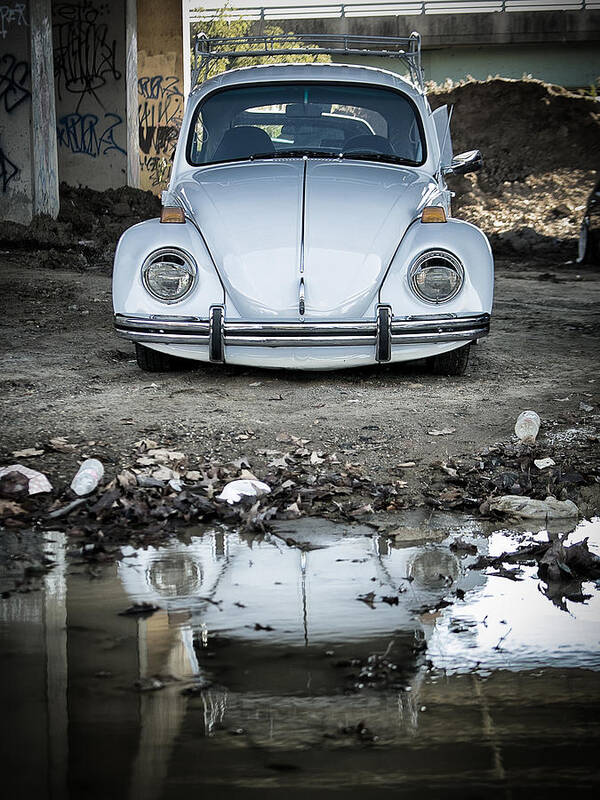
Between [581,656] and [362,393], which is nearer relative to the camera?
[581,656]

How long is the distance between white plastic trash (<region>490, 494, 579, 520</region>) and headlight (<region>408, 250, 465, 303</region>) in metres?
2.00

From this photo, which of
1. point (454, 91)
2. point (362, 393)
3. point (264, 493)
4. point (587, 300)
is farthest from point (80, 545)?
point (454, 91)

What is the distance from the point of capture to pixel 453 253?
18.4ft

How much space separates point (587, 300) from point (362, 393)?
5.04 meters

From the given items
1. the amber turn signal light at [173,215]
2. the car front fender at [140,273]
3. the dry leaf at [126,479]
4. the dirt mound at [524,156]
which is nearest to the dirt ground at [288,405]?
the dry leaf at [126,479]

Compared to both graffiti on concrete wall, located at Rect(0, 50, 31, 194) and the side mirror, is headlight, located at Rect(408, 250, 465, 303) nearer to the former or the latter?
the side mirror

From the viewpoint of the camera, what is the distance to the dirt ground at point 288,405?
4402 millimetres

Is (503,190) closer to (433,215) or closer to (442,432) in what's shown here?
(433,215)

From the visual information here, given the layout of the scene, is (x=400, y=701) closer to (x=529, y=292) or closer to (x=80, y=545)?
(x=80, y=545)

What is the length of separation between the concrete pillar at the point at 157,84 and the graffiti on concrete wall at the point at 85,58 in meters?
2.63

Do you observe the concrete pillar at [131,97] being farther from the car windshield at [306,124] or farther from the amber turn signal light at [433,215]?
the amber turn signal light at [433,215]

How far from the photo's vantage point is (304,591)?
3021mm

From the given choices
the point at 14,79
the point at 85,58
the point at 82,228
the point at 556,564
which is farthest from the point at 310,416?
the point at 85,58

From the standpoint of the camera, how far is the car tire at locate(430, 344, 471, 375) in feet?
19.6
